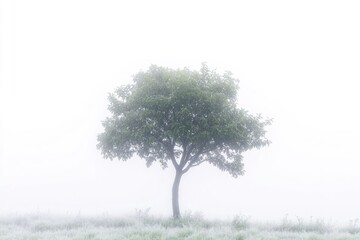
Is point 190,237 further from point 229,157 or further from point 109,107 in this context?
point 109,107

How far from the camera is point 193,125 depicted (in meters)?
28.6

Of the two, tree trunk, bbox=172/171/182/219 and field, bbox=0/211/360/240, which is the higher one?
tree trunk, bbox=172/171/182/219

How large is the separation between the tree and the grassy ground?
416 cm

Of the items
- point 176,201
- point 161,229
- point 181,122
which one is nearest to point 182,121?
point 181,122

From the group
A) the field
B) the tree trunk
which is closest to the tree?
the tree trunk

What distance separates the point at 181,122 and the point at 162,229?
8.59 metres

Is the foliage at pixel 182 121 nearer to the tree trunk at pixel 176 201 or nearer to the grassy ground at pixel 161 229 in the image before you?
the tree trunk at pixel 176 201

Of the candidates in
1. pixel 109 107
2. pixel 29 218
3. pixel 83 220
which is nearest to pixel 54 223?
pixel 83 220

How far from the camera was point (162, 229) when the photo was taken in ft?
72.1

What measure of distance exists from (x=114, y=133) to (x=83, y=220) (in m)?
6.06

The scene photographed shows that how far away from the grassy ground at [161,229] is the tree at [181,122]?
13.6 feet

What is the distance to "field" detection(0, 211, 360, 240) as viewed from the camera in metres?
20.4

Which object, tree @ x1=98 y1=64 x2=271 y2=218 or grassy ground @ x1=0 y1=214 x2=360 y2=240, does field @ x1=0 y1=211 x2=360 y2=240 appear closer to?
grassy ground @ x1=0 y1=214 x2=360 y2=240

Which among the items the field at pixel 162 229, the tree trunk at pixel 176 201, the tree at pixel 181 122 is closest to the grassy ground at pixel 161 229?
the field at pixel 162 229
